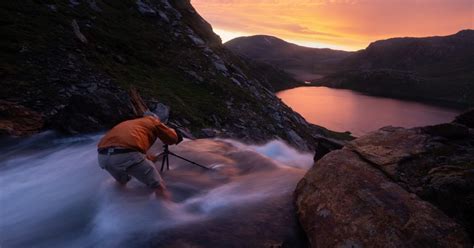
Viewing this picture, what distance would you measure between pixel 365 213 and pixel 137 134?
5247 mm

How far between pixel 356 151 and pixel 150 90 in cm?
1541

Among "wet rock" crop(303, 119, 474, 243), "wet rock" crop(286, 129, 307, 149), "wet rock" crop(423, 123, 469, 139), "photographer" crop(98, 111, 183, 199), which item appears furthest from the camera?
"wet rock" crop(286, 129, 307, 149)

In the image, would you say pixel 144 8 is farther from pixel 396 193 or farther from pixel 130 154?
pixel 396 193

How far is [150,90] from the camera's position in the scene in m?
22.0

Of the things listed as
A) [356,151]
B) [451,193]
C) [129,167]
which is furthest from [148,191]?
[451,193]

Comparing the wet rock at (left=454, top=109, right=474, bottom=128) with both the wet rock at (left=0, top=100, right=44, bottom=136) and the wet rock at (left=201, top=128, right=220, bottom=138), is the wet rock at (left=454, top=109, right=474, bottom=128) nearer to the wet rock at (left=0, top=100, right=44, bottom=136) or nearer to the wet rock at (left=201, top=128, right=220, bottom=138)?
the wet rock at (left=201, top=128, right=220, bottom=138)

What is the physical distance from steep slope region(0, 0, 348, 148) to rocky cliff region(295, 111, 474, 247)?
945 centimetres

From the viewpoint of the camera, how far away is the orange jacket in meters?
8.34

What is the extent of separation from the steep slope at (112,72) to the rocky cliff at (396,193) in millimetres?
9451

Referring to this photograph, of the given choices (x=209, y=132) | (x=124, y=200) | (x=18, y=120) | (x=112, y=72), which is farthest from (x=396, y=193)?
(x=112, y=72)

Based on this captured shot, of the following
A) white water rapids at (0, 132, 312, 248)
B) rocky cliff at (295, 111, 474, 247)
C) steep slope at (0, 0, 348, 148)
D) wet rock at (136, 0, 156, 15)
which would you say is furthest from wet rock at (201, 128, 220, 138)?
wet rock at (136, 0, 156, 15)

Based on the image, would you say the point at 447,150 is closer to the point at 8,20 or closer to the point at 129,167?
the point at 129,167

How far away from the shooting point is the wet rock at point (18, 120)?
12.8 metres

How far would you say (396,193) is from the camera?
23.6 feet
